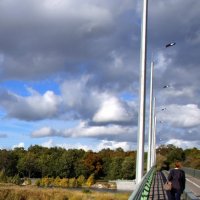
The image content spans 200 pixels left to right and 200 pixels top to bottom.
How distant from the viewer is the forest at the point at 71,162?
504 ft

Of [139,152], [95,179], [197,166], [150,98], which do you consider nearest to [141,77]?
[139,152]

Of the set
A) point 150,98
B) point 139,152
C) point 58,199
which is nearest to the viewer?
point 139,152

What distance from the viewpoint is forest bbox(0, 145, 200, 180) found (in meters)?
154

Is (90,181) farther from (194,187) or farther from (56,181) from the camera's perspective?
(194,187)

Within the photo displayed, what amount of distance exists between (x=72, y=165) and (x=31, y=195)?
258 ft

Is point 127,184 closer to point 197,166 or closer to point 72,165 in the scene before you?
point 197,166

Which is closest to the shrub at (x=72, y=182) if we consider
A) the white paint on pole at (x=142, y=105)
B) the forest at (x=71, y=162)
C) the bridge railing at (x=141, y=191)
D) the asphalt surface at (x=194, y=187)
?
the forest at (x=71, y=162)

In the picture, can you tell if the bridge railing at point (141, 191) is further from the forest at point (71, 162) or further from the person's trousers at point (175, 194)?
the forest at point (71, 162)

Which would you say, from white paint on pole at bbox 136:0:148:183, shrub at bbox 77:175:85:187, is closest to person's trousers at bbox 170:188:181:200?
white paint on pole at bbox 136:0:148:183

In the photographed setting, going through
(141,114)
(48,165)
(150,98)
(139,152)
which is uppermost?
(48,165)

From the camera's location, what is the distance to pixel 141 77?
72.4ft

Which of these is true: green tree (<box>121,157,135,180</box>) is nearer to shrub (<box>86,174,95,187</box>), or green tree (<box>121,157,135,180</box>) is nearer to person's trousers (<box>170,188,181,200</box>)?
shrub (<box>86,174,95,187</box>)

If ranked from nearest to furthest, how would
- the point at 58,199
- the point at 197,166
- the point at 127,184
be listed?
the point at 127,184 → the point at 58,199 → the point at 197,166

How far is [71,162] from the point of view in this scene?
16450 cm
